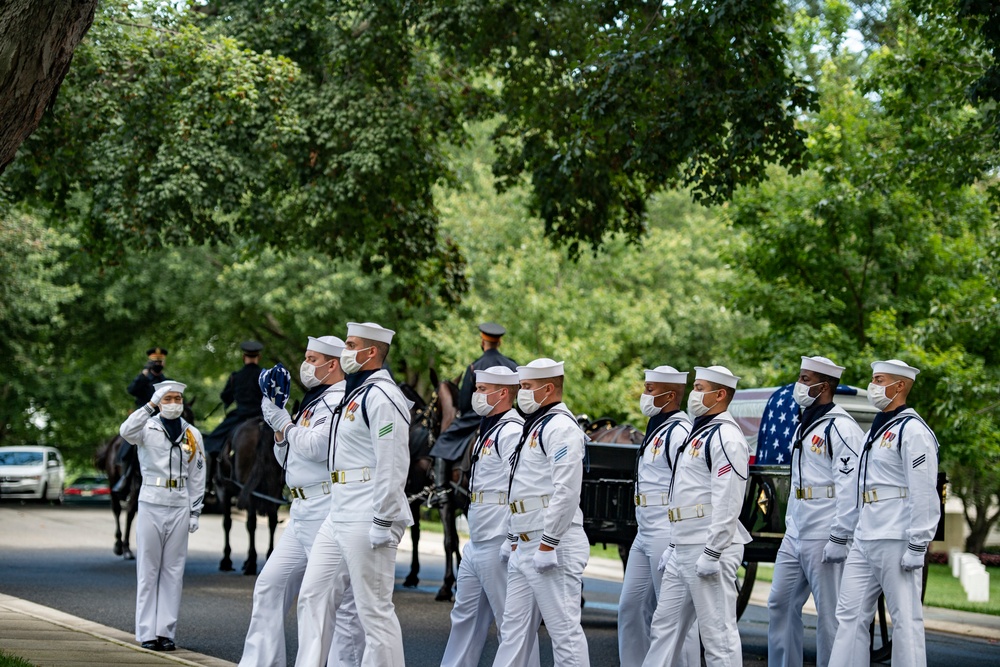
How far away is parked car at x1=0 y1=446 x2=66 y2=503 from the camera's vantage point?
128 ft

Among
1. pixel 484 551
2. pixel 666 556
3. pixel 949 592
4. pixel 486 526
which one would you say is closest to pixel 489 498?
pixel 486 526

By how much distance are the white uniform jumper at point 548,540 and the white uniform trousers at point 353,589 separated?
857 mm

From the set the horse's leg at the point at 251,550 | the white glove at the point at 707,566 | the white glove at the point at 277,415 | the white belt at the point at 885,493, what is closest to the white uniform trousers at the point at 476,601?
the white glove at the point at 707,566

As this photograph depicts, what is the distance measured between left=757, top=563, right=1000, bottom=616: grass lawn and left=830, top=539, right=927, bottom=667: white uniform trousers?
347 inches

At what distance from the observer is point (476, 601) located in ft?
30.5

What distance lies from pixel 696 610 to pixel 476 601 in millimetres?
1535

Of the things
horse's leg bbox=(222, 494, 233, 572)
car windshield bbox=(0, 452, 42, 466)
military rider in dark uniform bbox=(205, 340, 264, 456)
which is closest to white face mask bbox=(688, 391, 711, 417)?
military rider in dark uniform bbox=(205, 340, 264, 456)

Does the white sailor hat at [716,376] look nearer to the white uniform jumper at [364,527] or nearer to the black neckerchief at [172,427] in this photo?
the white uniform jumper at [364,527]

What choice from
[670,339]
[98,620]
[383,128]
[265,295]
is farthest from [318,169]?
[670,339]

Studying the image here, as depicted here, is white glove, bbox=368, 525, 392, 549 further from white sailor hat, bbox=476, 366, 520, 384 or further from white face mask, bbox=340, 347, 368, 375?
white sailor hat, bbox=476, 366, 520, 384

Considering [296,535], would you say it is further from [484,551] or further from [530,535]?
[530,535]

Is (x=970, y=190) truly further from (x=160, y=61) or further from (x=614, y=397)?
(x=160, y=61)

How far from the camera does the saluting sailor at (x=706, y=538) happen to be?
8547 millimetres

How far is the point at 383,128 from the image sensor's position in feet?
62.7
